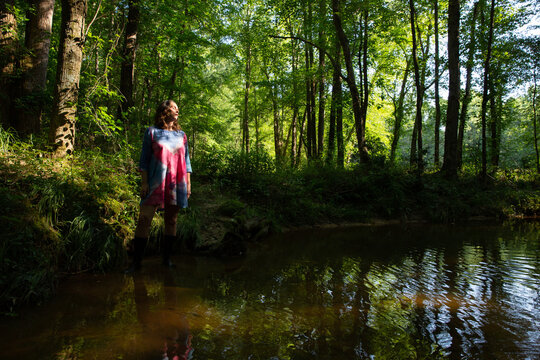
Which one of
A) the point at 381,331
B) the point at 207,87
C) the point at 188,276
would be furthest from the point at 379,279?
the point at 207,87

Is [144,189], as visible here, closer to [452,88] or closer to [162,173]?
[162,173]

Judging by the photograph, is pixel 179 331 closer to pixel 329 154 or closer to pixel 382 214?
pixel 382 214

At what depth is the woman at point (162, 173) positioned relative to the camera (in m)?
3.65

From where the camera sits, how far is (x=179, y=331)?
2.28 m

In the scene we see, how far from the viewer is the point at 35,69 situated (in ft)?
18.0

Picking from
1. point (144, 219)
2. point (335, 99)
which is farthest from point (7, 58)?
point (335, 99)

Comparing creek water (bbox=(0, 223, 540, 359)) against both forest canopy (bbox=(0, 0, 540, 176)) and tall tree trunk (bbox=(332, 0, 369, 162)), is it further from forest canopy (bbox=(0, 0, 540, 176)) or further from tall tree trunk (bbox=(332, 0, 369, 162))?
tall tree trunk (bbox=(332, 0, 369, 162))

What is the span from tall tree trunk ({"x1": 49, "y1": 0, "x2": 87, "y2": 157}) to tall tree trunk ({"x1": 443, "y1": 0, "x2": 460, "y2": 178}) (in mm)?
13166

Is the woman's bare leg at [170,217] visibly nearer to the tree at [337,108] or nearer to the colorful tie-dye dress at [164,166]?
the colorful tie-dye dress at [164,166]

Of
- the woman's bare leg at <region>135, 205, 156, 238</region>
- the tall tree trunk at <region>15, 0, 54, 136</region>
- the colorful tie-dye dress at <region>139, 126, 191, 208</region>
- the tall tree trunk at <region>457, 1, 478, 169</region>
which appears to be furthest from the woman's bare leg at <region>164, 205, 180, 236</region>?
the tall tree trunk at <region>457, 1, 478, 169</region>

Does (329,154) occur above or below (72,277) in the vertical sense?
above

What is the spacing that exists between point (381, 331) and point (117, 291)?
8.54ft

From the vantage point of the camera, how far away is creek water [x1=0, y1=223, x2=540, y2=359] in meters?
2.03

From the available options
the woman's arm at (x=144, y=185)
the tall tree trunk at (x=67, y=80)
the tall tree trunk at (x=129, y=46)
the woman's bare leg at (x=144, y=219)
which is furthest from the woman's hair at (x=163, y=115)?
the tall tree trunk at (x=129, y=46)
